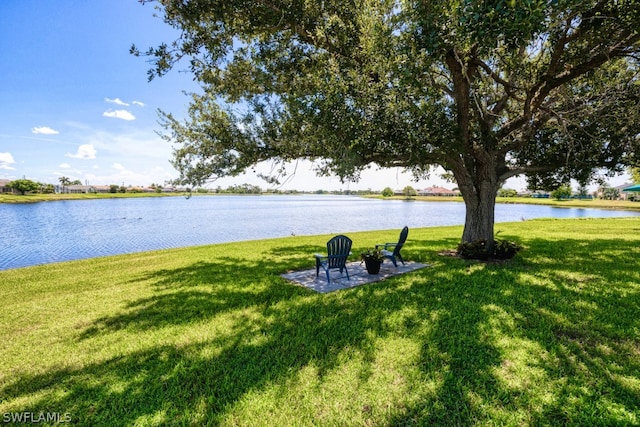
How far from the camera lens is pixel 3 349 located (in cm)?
416

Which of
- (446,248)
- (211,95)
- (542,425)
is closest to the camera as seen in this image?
(542,425)

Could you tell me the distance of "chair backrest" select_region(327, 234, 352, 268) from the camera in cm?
650

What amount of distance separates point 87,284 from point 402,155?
28.7ft

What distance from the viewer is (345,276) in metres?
7.04

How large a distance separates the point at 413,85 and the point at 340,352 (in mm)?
5259

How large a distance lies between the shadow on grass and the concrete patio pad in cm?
41

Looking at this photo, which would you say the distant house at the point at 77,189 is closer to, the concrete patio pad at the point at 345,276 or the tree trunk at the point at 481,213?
the concrete patio pad at the point at 345,276

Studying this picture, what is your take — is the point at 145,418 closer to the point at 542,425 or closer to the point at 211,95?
the point at 542,425

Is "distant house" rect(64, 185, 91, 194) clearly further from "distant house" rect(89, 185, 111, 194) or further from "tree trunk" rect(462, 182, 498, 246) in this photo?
"tree trunk" rect(462, 182, 498, 246)

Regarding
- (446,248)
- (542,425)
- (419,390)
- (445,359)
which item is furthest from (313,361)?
(446,248)

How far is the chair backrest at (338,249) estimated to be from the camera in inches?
256

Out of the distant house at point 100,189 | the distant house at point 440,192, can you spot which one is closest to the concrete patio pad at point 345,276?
the distant house at point 440,192

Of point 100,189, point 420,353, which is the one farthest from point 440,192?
point 100,189

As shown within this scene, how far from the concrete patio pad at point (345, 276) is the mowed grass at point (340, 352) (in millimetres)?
404
